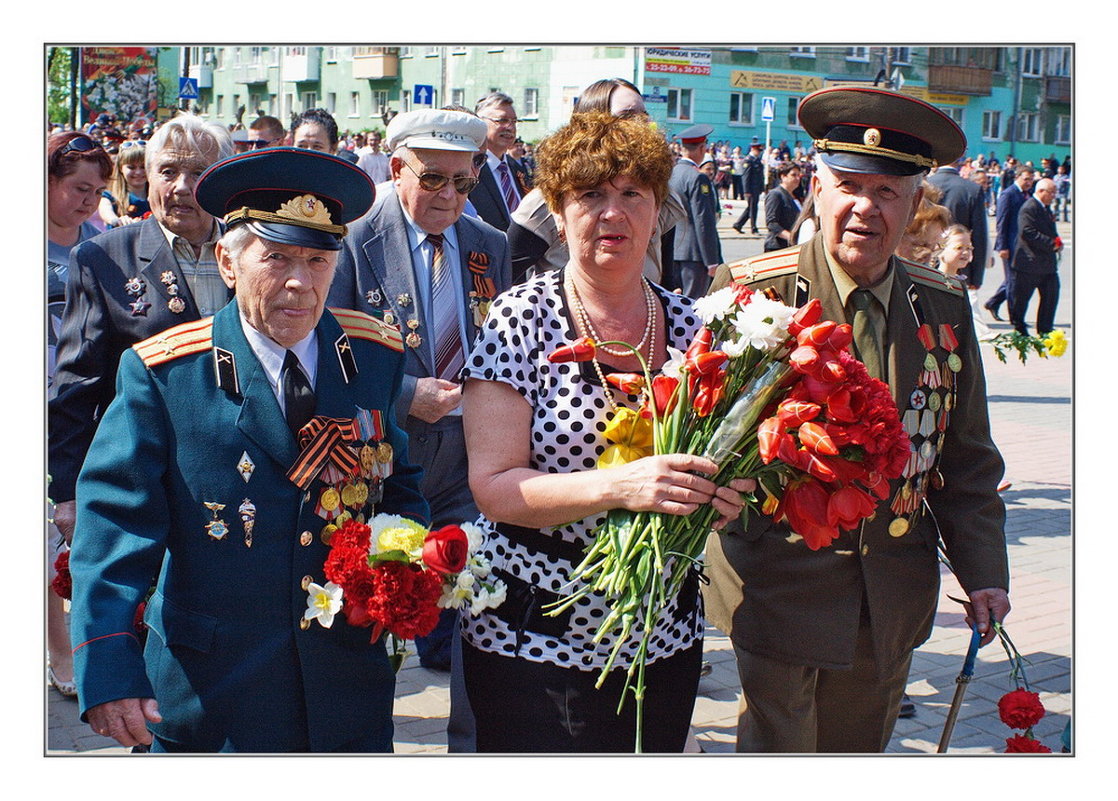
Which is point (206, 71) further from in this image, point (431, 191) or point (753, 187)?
point (753, 187)

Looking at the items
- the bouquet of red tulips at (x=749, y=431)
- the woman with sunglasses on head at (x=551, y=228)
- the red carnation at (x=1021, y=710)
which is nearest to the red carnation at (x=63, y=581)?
the bouquet of red tulips at (x=749, y=431)

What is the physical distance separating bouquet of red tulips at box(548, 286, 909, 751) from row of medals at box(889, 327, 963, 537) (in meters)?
0.39

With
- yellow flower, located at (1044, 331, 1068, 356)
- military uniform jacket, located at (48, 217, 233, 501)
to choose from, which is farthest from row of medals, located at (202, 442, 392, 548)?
yellow flower, located at (1044, 331, 1068, 356)

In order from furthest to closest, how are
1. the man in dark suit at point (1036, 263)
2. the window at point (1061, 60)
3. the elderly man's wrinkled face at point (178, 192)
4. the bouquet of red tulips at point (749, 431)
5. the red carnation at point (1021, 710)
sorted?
1. the man in dark suit at point (1036, 263)
2. the elderly man's wrinkled face at point (178, 192)
3. the window at point (1061, 60)
4. the red carnation at point (1021, 710)
5. the bouquet of red tulips at point (749, 431)

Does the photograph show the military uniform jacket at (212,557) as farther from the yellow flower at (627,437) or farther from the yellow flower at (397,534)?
the yellow flower at (627,437)

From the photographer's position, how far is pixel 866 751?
3.26m

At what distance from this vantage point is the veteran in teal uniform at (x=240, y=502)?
8.32 ft

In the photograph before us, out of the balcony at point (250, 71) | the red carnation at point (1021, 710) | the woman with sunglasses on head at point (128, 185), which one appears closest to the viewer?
the red carnation at point (1021, 710)

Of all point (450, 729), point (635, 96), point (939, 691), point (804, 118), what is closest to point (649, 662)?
point (450, 729)

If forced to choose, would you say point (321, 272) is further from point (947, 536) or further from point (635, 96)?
point (635, 96)

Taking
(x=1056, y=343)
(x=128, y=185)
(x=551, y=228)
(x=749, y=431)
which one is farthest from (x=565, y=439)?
(x=128, y=185)

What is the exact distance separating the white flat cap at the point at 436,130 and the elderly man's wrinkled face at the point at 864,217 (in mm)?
1839

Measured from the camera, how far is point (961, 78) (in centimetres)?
961

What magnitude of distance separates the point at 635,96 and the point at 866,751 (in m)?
3.55
